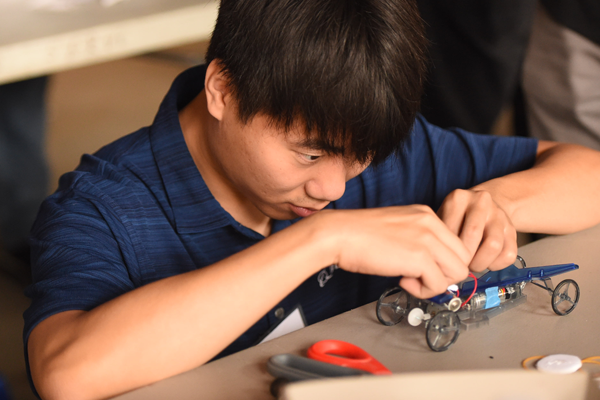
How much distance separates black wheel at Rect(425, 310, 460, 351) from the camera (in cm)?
57

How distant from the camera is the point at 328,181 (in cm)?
68

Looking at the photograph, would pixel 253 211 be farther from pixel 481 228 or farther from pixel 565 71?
pixel 565 71

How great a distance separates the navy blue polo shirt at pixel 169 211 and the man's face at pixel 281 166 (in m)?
0.12

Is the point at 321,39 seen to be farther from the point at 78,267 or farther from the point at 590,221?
the point at 590,221

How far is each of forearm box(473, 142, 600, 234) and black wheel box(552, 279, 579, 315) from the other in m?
0.17

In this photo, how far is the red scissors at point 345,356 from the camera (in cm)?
52

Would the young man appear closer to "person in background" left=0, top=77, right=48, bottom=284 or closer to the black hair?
the black hair

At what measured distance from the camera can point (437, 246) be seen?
603 millimetres

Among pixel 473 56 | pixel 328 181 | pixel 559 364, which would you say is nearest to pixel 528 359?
pixel 559 364

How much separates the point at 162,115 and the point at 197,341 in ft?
1.41

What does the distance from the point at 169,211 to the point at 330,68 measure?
1.12ft

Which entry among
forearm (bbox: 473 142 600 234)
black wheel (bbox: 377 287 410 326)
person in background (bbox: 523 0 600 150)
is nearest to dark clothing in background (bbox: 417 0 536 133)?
person in background (bbox: 523 0 600 150)

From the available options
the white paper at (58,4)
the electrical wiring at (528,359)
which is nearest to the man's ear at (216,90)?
the electrical wiring at (528,359)

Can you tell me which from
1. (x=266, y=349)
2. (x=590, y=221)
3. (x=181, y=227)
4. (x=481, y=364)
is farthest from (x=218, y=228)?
(x=590, y=221)
